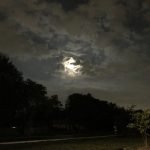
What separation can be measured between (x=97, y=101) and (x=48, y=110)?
32.1 meters

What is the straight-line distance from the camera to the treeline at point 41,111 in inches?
2452

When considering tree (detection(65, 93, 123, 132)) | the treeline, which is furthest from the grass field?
tree (detection(65, 93, 123, 132))

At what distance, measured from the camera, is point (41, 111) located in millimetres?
85812

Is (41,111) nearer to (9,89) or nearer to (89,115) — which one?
(89,115)

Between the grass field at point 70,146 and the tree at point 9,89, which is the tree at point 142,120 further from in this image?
the tree at point 9,89

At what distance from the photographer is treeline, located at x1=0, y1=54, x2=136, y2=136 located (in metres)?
62.3

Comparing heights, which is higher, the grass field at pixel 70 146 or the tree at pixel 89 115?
the tree at pixel 89 115

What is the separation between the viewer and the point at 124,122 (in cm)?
9306

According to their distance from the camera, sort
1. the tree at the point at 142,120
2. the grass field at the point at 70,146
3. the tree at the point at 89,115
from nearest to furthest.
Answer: the grass field at the point at 70,146 → the tree at the point at 142,120 → the tree at the point at 89,115

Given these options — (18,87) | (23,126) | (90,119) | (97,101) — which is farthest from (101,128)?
(18,87)

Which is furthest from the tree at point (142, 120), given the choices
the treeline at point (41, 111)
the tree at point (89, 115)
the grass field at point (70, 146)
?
the tree at point (89, 115)

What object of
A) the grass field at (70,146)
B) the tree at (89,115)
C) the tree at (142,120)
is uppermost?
the tree at (89,115)

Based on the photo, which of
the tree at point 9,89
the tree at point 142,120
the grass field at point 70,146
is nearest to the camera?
the grass field at point 70,146

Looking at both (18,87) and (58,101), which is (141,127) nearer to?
(18,87)
